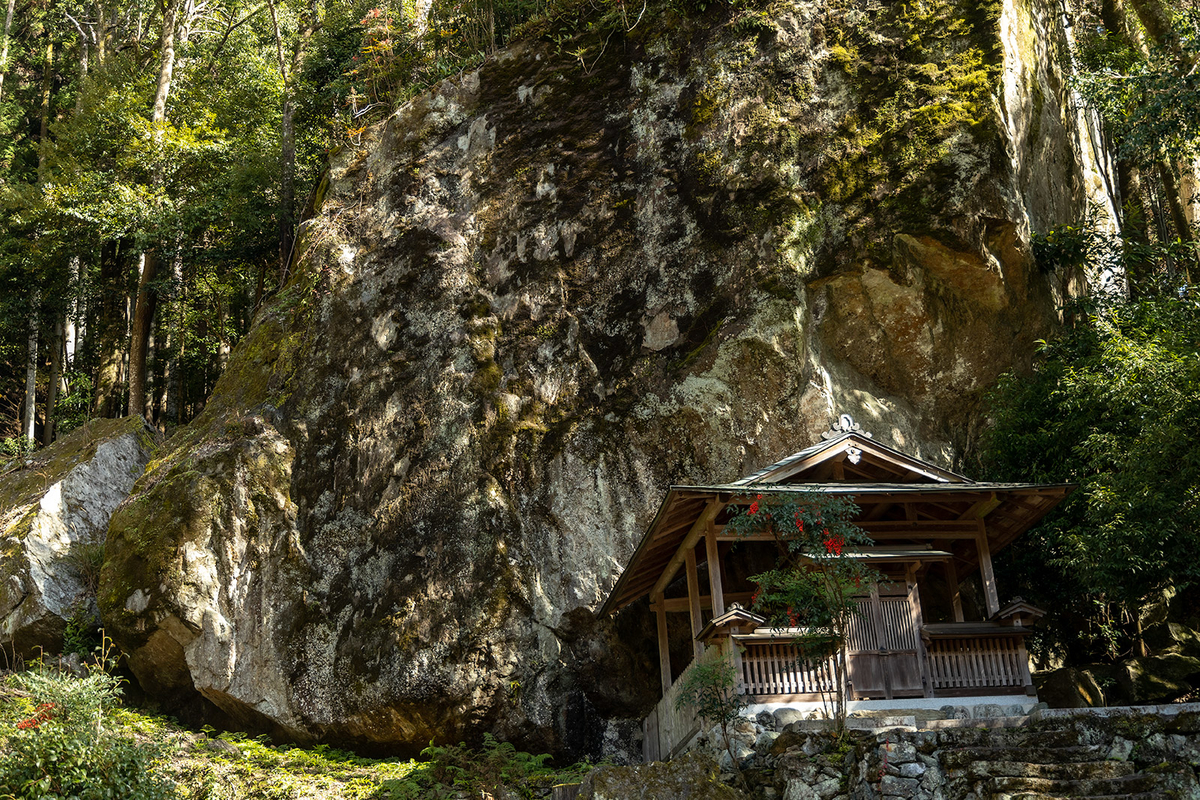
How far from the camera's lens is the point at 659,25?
19516 mm

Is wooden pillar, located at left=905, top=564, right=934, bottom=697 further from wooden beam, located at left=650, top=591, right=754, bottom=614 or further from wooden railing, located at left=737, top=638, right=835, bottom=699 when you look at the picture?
wooden beam, located at left=650, top=591, right=754, bottom=614

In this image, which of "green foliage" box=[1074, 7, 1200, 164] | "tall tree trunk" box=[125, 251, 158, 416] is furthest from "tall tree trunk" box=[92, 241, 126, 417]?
"green foliage" box=[1074, 7, 1200, 164]

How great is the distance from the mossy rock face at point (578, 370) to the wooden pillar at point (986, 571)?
3387mm

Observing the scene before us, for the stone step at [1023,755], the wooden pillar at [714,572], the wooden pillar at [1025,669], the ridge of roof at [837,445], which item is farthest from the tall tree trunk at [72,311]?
the stone step at [1023,755]

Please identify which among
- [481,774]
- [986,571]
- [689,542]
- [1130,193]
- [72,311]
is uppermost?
[1130,193]

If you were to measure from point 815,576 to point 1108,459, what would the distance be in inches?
217

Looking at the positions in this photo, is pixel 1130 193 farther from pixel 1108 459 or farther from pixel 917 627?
pixel 917 627

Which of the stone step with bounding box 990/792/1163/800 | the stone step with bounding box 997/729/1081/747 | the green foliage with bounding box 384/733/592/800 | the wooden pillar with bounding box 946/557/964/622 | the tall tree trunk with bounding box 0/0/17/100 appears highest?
the tall tree trunk with bounding box 0/0/17/100

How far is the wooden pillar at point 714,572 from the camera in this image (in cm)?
1211

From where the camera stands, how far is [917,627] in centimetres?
1223

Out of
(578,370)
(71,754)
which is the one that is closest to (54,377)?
(578,370)

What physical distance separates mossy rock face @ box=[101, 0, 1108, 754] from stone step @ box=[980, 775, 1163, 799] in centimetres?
722

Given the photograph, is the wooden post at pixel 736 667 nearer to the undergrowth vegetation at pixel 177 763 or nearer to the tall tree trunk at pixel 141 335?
the undergrowth vegetation at pixel 177 763

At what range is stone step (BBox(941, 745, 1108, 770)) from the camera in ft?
28.6
